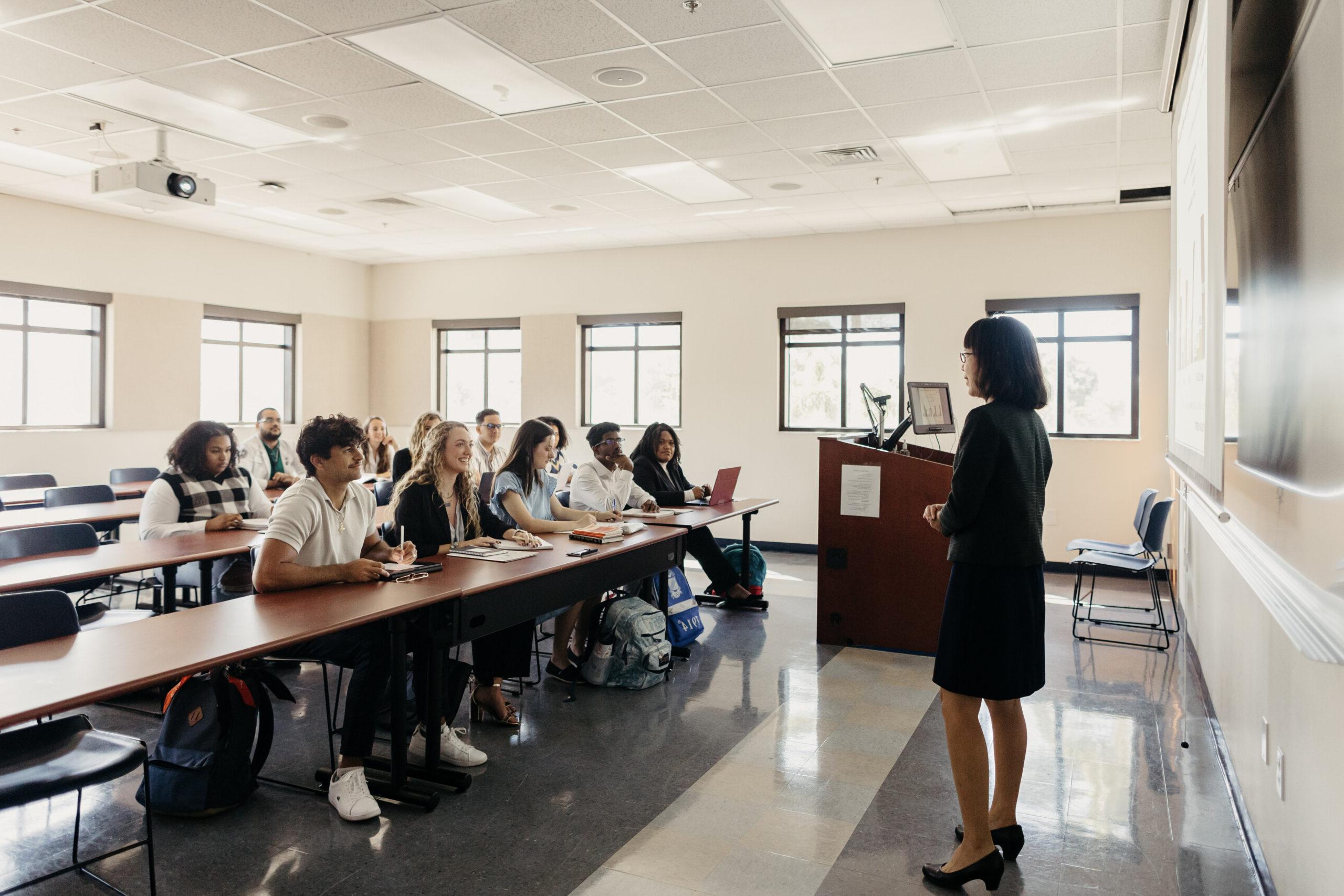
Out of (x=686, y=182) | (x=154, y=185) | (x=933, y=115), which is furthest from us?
(x=686, y=182)

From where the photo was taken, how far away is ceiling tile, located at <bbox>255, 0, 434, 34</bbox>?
3.93 metres

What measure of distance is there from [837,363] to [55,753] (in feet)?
24.7

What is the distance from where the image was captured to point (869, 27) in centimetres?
415

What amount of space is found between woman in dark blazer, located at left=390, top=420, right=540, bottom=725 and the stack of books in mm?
308

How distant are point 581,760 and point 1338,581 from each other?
273 cm

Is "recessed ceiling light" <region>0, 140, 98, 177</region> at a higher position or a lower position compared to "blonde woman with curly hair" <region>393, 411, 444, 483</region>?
higher

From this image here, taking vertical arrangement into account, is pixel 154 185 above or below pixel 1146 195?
below

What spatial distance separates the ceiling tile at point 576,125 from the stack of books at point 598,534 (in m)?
2.43

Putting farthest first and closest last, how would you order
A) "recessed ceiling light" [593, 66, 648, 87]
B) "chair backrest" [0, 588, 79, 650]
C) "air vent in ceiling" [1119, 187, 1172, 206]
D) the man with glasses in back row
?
the man with glasses in back row < "air vent in ceiling" [1119, 187, 1172, 206] < "recessed ceiling light" [593, 66, 648, 87] < "chair backrest" [0, 588, 79, 650]

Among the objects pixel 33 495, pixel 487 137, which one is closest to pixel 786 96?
pixel 487 137

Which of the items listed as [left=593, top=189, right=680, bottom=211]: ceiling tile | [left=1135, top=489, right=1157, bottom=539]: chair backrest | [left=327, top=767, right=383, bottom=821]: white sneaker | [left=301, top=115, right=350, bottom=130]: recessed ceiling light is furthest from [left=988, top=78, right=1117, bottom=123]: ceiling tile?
[left=327, top=767, right=383, bottom=821]: white sneaker

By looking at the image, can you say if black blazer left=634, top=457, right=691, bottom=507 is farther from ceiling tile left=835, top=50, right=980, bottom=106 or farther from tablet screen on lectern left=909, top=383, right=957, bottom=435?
ceiling tile left=835, top=50, right=980, bottom=106

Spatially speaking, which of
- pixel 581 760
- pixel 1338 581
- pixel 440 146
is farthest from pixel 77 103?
pixel 1338 581

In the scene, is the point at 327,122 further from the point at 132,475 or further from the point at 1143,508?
the point at 1143,508
